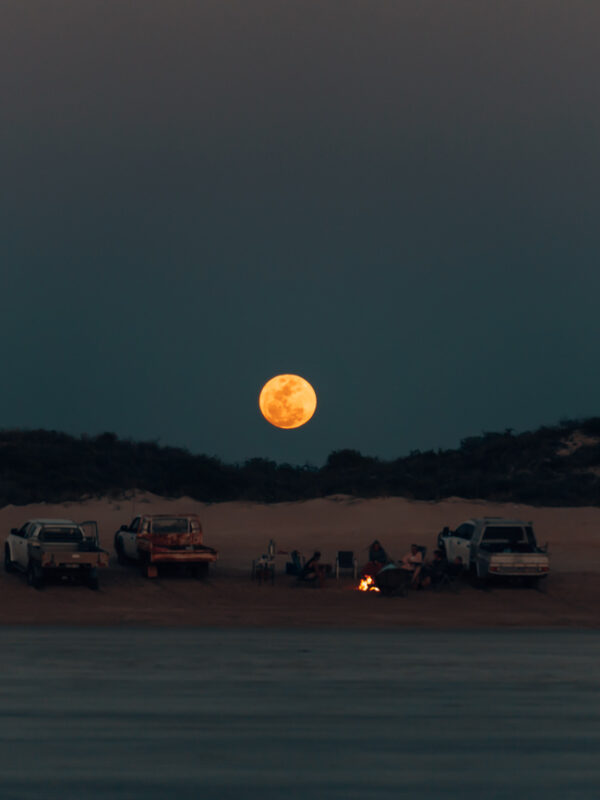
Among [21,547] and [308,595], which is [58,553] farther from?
[308,595]

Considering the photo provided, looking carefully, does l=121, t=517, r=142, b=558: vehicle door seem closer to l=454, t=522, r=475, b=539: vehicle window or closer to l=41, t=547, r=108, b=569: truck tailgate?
l=41, t=547, r=108, b=569: truck tailgate

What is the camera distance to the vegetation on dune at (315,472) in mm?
68188

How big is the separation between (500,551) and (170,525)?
377 inches

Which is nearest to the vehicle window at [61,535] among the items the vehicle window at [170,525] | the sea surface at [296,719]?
the vehicle window at [170,525]

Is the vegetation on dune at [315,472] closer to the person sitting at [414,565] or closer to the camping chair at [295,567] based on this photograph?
the camping chair at [295,567]

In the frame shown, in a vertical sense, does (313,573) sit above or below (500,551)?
below

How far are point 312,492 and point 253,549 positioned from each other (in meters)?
23.2

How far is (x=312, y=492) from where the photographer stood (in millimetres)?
70875

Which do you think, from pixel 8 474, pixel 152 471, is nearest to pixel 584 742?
pixel 8 474

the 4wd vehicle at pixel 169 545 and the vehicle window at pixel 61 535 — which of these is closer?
the vehicle window at pixel 61 535

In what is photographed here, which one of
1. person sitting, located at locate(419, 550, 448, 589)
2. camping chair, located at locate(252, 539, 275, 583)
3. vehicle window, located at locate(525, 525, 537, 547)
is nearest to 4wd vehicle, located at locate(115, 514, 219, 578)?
camping chair, located at locate(252, 539, 275, 583)

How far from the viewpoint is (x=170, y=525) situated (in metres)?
39.2

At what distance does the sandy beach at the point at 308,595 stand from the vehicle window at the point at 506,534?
1.45 metres

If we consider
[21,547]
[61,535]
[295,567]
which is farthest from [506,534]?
[21,547]
